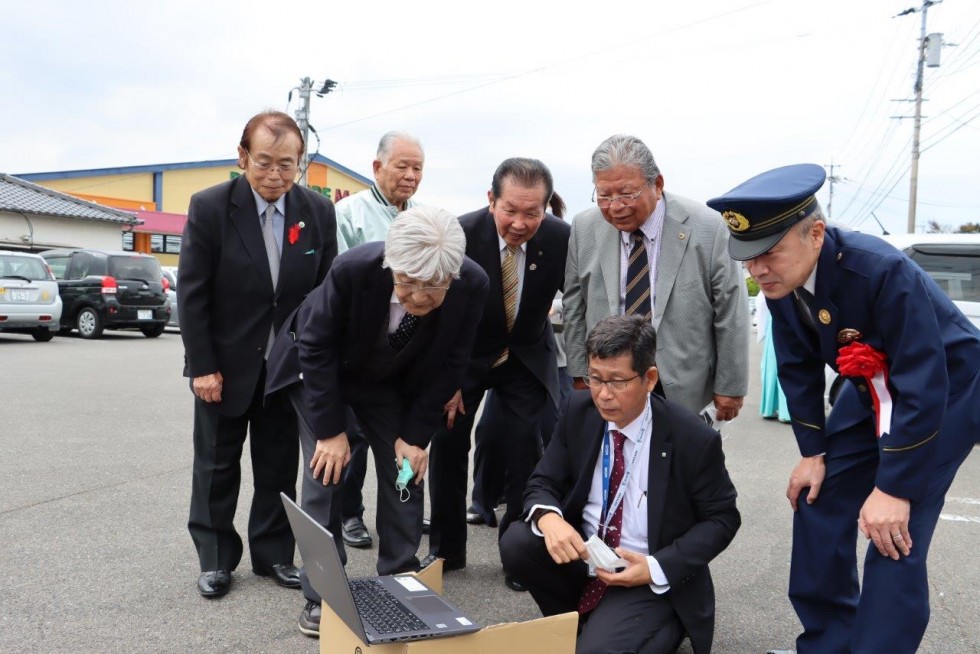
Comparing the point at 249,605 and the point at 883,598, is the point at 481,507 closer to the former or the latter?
the point at 249,605

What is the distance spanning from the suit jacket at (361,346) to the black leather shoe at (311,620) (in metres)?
0.65

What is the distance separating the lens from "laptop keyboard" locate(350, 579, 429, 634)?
87.1 inches

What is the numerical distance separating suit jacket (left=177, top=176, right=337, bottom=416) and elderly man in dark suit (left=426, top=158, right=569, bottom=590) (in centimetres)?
74

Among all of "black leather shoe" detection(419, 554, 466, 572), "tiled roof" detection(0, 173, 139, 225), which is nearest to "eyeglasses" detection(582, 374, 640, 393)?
"black leather shoe" detection(419, 554, 466, 572)

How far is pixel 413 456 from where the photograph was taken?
10.2ft

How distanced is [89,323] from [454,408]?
1383 centimetres

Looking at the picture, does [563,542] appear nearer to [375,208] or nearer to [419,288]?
[419,288]

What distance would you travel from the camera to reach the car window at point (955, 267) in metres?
7.52

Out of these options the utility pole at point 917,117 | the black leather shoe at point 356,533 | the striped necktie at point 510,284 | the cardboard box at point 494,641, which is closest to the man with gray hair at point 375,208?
the black leather shoe at point 356,533

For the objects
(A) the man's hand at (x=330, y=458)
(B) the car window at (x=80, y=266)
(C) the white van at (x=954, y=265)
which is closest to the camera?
(A) the man's hand at (x=330, y=458)

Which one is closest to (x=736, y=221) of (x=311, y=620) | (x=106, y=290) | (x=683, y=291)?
(x=683, y=291)

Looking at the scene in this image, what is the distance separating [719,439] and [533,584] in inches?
31.7

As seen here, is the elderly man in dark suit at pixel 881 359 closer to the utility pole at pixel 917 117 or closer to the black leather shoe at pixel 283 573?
the black leather shoe at pixel 283 573

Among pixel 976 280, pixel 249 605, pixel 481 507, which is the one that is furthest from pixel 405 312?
pixel 976 280
